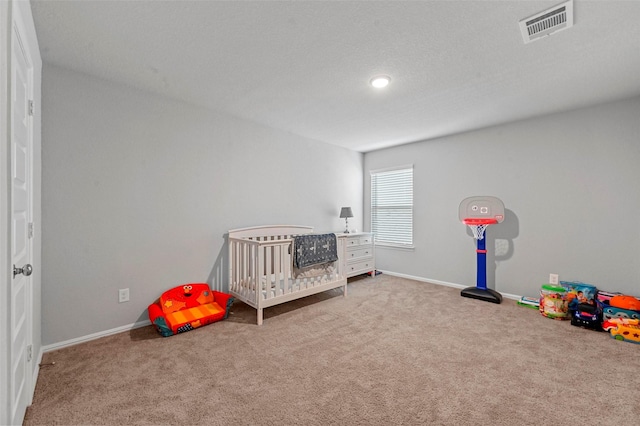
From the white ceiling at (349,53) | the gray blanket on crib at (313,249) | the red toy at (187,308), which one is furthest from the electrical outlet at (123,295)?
the white ceiling at (349,53)

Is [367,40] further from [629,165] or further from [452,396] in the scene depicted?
[629,165]

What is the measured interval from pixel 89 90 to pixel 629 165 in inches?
208

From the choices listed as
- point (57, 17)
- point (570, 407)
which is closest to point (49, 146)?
point (57, 17)

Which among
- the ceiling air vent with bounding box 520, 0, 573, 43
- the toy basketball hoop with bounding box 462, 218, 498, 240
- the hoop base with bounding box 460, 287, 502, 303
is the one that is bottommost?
the hoop base with bounding box 460, 287, 502, 303

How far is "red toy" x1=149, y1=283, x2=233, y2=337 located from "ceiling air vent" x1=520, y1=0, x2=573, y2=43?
10.8 feet

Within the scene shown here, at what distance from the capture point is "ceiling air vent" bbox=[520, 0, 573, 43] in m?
1.62

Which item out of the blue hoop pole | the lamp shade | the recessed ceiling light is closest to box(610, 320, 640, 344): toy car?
the blue hoop pole

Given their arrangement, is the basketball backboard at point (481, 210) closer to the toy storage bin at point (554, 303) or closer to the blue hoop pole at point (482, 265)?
the blue hoop pole at point (482, 265)

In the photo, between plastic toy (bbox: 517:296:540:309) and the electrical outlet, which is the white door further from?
plastic toy (bbox: 517:296:540:309)

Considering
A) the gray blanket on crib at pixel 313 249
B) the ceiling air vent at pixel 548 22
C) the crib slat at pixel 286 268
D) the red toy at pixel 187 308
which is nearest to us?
the ceiling air vent at pixel 548 22

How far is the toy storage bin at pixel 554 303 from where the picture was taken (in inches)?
114

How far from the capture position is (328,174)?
4633 mm

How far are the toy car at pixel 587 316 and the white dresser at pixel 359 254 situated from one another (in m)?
2.51

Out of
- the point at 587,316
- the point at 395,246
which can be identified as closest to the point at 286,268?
the point at 395,246
